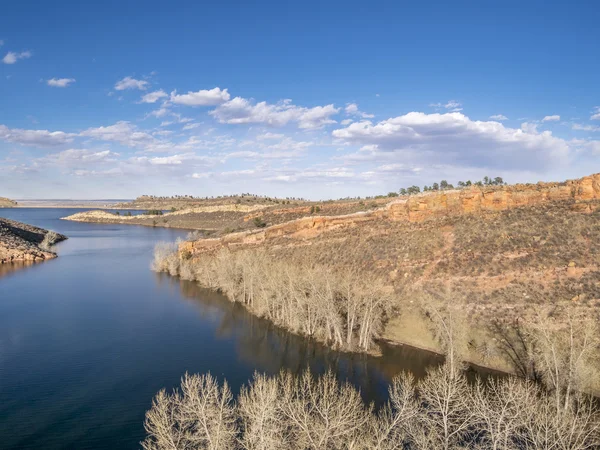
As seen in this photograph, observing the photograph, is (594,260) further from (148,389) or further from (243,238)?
(243,238)

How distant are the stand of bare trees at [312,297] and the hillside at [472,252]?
1184mm

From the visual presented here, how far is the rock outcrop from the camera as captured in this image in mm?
43906

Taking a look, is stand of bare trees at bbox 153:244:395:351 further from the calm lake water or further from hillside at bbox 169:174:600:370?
the calm lake water

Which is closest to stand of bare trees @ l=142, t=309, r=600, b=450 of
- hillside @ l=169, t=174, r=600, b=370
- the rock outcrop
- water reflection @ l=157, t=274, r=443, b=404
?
water reflection @ l=157, t=274, r=443, b=404

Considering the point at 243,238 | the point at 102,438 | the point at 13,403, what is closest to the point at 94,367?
the point at 13,403

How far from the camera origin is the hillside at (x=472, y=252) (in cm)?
3372

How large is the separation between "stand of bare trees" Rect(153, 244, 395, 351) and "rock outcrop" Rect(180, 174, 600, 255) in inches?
326

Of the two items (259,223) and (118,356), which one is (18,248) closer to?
(259,223)

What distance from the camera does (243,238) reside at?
6391cm

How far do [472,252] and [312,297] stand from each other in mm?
20221

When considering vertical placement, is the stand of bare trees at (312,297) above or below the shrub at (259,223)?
below

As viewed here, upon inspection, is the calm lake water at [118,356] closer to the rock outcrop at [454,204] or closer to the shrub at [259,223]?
the rock outcrop at [454,204]

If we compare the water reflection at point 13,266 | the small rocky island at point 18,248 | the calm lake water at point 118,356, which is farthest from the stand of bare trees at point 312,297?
the small rocky island at point 18,248

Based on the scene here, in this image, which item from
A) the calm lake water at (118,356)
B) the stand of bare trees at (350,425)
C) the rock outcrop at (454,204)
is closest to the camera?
the stand of bare trees at (350,425)
